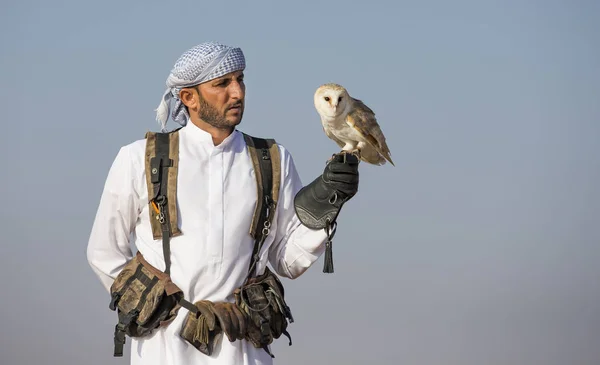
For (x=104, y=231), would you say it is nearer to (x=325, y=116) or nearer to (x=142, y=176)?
(x=142, y=176)

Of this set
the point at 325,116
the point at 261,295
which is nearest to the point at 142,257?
the point at 261,295

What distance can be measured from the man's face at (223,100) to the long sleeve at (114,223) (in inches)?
15.3

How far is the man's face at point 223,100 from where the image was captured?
5.14m

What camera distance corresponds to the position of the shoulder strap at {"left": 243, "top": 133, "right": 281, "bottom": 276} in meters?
5.21

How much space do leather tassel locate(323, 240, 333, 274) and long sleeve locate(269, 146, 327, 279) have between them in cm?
3

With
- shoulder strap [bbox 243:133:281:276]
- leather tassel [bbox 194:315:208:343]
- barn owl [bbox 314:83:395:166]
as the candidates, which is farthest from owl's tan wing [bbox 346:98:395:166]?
leather tassel [bbox 194:315:208:343]

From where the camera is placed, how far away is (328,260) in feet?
17.0

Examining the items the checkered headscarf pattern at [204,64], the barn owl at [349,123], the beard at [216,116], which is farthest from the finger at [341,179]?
the checkered headscarf pattern at [204,64]

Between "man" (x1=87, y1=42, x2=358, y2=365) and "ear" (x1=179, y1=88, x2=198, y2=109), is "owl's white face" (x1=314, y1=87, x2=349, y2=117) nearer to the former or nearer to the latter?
"man" (x1=87, y1=42, x2=358, y2=365)

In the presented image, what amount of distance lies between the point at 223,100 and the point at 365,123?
61 cm

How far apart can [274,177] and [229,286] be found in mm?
525

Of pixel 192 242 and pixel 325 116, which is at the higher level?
pixel 325 116

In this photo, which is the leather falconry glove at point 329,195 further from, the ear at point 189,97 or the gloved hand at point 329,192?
the ear at point 189,97

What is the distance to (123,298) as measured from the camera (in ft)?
16.9
